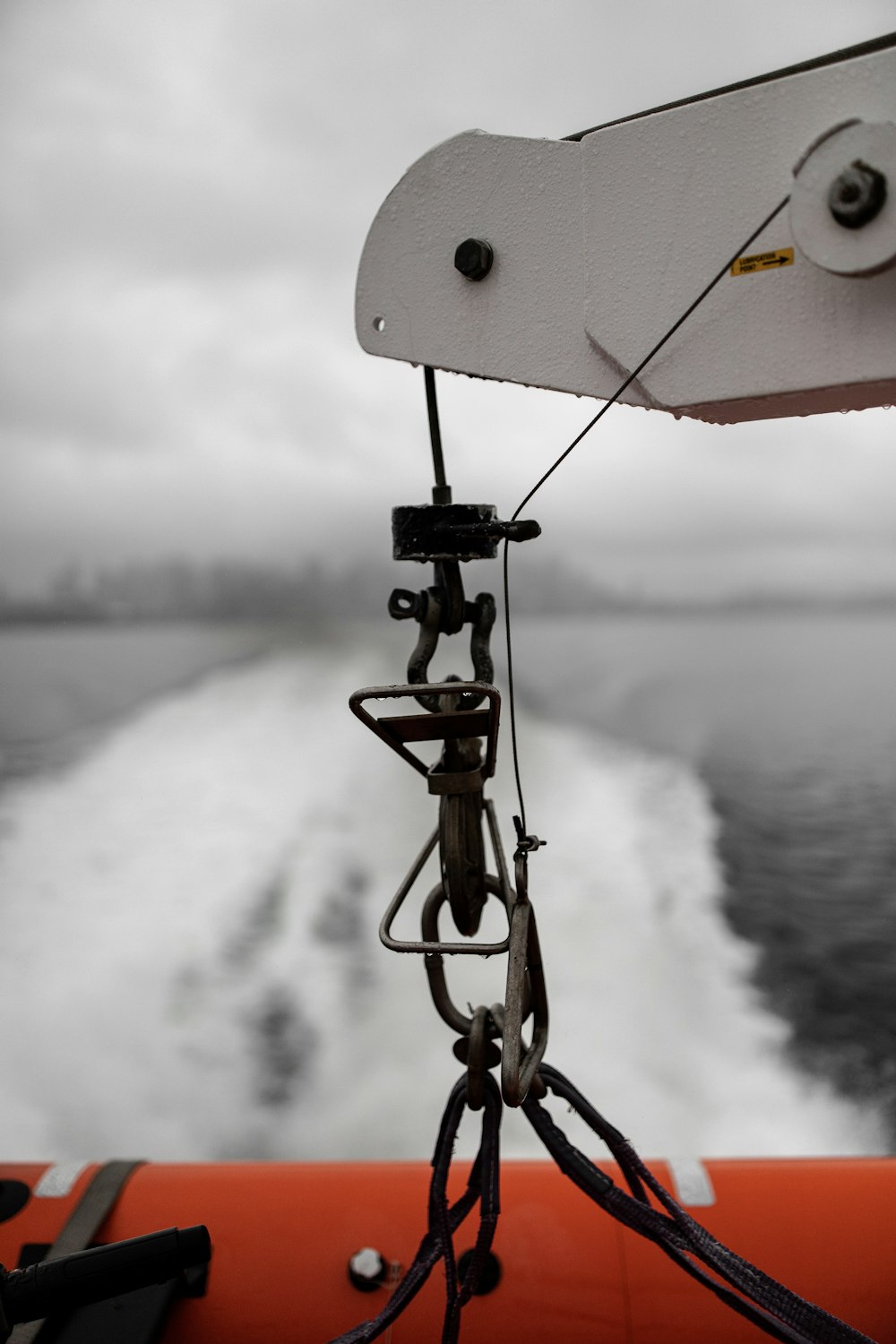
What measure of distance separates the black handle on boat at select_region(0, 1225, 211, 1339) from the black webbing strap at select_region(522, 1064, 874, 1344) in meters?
0.35

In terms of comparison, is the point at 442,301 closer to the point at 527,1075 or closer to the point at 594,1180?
the point at 527,1075

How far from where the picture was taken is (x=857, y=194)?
649mm

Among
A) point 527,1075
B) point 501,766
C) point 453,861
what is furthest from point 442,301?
point 501,766

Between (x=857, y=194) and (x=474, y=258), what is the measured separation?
0.33 metres

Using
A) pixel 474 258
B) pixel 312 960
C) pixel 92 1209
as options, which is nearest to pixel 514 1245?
pixel 92 1209

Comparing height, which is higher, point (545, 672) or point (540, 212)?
point (540, 212)

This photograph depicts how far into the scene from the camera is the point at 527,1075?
0.85 m

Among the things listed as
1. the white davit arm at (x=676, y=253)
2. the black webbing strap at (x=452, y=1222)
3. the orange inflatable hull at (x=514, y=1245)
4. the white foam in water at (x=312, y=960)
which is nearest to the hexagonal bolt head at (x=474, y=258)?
the white davit arm at (x=676, y=253)

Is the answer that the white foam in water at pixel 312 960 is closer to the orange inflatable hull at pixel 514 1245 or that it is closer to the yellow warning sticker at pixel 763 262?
the orange inflatable hull at pixel 514 1245

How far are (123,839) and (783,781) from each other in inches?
105

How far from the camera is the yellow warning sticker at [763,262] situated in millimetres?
734

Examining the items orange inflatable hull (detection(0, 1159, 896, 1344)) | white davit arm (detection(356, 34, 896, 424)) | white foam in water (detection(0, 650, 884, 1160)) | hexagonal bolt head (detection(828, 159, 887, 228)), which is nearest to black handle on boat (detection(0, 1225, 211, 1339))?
orange inflatable hull (detection(0, 1159, 896, 1344))

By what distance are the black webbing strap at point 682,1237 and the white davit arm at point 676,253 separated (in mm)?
690

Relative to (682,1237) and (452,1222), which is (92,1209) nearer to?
(452,1222)
